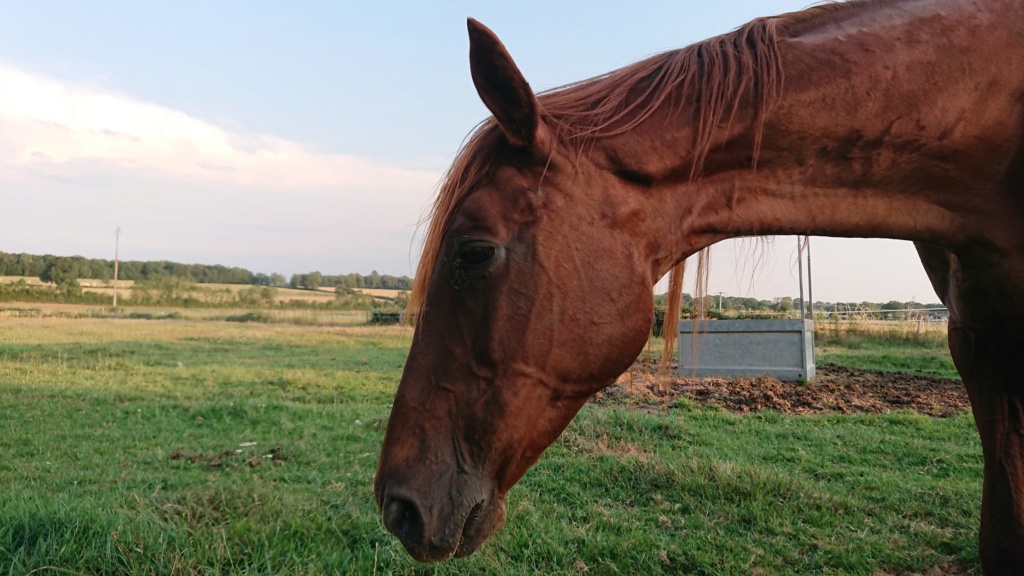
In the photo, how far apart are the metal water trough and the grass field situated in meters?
2.68

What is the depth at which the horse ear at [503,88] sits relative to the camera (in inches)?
54.6

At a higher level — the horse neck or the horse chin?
the horse neck

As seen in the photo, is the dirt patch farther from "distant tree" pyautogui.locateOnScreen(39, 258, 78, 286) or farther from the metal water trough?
"distant tree" pyautogui.locateOnScreen(39, 258, 78, 286)

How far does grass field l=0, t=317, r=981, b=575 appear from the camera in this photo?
115 inches

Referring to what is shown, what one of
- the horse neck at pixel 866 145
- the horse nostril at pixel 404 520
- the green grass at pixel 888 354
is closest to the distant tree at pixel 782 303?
the horse neck at pixel 866 145

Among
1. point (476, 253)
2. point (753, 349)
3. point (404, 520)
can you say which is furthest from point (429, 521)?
point (753, 349)

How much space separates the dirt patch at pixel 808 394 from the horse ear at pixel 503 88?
6.06 metres

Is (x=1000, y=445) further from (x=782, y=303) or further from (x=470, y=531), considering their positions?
(x=782, y=303)

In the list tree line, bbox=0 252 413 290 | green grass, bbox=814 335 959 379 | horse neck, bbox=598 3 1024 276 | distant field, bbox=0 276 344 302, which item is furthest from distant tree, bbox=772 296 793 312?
distant field, bbox=0 276 344 302

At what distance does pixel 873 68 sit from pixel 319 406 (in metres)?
7.58

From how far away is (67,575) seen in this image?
8.43 feet

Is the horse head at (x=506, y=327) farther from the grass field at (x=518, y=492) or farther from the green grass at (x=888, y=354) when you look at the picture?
the green grass at (x=888, y=354)

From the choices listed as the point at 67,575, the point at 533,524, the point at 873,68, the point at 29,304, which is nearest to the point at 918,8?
the point at 873,68

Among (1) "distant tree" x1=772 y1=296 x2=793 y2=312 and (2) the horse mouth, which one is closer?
(2) the horse mouth
